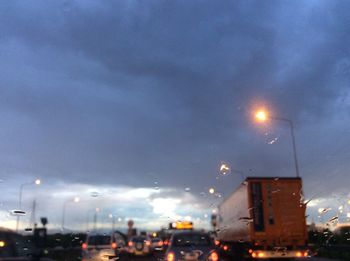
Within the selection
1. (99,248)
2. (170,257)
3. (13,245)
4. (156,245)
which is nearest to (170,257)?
(170,257)

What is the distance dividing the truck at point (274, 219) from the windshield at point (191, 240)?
7069mm

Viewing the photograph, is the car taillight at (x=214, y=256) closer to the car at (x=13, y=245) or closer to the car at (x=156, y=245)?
the car at (x=13, y=245)

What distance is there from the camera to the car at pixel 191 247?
13.3 m

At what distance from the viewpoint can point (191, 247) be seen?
547 inches

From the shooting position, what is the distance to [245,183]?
22422mm

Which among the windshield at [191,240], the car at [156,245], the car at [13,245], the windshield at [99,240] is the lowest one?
the car at [13,245]

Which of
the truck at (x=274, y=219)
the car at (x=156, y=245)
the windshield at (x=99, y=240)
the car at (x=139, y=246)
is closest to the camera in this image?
the truck at (x=274, y=219)

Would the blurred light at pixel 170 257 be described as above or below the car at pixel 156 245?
below

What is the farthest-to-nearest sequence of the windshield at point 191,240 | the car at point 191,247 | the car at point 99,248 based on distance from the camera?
1. the car at point 99,248
2. the windshield at point 191,240
3. the car at point 191,247

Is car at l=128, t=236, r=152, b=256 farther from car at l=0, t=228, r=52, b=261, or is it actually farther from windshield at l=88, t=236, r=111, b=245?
car at l=0, t=228, r=52, b=261

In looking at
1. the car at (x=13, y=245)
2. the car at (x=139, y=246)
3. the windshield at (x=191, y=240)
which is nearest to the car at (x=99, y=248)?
the windshield at (x=191, y=240)

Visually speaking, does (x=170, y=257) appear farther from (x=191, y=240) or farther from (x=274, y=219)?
(x=274, y=219)

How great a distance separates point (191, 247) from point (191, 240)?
38 centimetres

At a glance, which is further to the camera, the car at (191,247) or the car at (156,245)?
the car at (156,245)
